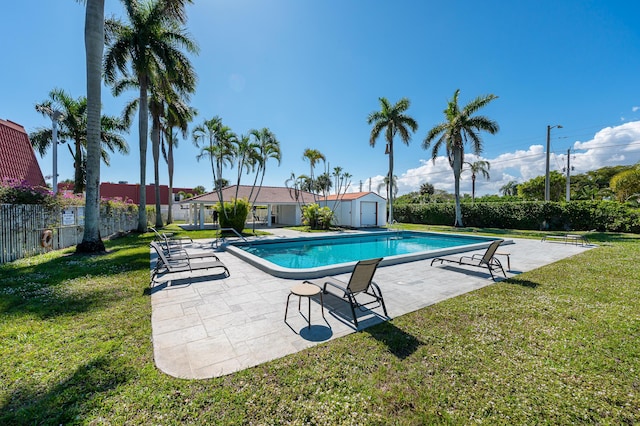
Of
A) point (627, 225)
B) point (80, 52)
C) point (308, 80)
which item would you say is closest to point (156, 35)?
point (80, 52)

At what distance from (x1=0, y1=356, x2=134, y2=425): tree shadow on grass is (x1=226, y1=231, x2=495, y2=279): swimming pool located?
4.18 meters

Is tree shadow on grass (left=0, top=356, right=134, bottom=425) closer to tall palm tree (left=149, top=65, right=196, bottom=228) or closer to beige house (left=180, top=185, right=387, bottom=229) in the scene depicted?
tall palm tree (left=149, top=65, right=196, bottom=228)

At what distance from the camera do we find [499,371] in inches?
117

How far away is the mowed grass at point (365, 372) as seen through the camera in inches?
92.9

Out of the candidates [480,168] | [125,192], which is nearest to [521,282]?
[480,168]

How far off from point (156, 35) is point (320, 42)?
30.9 ft

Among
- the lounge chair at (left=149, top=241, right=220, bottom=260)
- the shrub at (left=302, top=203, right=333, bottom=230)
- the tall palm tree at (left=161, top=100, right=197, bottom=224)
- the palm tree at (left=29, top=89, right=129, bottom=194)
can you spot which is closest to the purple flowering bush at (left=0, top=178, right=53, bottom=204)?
the lounge chair at (left=149, top=241, right=220, bottom=260)

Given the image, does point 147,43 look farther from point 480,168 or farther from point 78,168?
point 480,168

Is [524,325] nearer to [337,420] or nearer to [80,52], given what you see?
[337,420]

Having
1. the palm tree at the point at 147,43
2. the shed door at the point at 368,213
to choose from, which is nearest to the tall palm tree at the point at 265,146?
the palm tree at the point at 147,43

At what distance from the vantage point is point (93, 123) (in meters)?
9.72

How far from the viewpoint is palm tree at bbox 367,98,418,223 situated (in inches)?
906

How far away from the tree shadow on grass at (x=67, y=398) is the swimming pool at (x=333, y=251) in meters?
4.18

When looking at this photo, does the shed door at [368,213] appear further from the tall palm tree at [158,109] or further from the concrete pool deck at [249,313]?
the concrete pool deck at [249,313]
